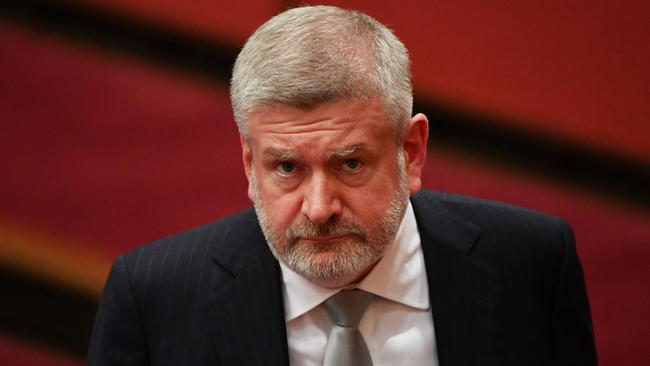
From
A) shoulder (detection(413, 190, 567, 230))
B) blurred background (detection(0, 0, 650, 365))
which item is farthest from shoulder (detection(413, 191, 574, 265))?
blurred background (detection(0, 0, 650, 365))

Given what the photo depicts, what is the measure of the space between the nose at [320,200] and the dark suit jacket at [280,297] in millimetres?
216

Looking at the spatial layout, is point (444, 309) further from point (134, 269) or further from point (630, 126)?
point (630, 126)

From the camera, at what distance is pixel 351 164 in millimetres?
1314

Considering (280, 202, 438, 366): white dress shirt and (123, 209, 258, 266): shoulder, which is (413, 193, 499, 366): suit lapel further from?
(123, 209, 258, 266): shoulder

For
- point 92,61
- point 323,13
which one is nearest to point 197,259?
point 323,13

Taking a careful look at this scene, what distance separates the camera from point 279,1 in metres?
2.07

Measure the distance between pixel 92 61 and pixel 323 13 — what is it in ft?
3.11

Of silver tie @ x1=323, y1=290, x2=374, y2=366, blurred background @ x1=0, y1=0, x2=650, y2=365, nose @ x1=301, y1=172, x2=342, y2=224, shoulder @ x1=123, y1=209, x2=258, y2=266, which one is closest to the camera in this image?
nose @ x1=301, y1=172, x2=342, y2=224

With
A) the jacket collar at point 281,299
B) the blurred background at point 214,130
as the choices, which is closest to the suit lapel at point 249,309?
the jacket collar at point 281,299

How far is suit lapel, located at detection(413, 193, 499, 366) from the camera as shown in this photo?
1.44 metres

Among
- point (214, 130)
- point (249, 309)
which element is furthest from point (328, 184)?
point (214, 130)

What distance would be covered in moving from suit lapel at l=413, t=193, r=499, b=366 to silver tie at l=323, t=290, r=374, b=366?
0.11m

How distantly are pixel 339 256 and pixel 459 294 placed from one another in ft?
0.82

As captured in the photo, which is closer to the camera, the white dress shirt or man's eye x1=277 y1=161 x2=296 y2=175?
man's eye x1=277 y1=161 x2=296 y2=175
